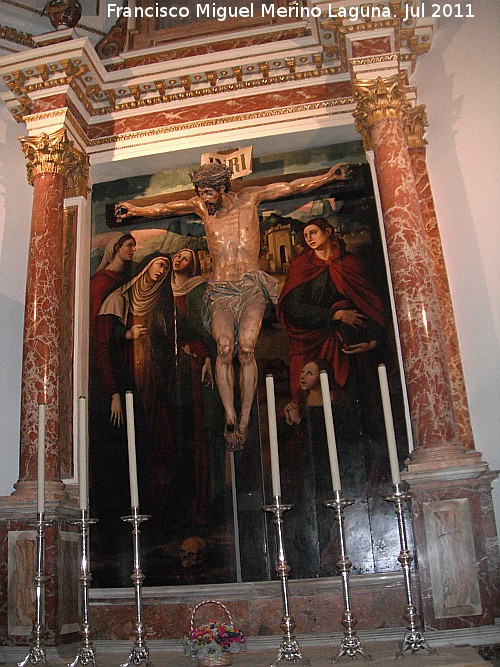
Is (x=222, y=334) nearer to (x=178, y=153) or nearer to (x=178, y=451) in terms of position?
(x=178, y=451)

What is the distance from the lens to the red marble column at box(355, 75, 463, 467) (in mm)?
5977

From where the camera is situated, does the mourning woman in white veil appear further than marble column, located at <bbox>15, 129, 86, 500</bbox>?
Yes

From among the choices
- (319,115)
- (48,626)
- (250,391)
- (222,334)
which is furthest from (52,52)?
(48,626)

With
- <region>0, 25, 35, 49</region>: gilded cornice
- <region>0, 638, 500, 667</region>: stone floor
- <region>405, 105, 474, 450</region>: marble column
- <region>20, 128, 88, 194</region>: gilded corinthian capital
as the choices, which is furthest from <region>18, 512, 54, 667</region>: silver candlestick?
<region>0, 25, 35, 49</region>: gilded cornice

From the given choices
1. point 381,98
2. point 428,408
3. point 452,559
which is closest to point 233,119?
point 381,98

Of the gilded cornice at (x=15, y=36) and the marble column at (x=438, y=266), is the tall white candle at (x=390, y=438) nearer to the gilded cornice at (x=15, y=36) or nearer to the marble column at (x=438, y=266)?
the marble column at (x=438, y=266)

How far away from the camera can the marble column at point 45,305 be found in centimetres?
654

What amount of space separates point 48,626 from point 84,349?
9.03ft

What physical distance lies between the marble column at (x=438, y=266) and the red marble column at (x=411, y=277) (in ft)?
1.16

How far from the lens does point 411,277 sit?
6.43 m

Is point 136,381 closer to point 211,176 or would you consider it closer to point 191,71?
point 211,176

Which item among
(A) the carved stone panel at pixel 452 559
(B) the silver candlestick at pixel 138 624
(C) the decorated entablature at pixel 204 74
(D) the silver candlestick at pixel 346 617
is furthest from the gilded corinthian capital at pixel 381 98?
(B) the silver candlestick at pixel 138 624

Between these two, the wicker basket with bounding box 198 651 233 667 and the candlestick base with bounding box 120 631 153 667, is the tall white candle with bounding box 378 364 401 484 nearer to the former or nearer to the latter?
the wicker basket with bounding box 198 651 233 667

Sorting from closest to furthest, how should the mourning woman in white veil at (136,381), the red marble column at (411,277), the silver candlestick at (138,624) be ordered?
the silver candlestick at (138,624), the red marble column at (411,277), the mourning woman in white veil at (136,381)
